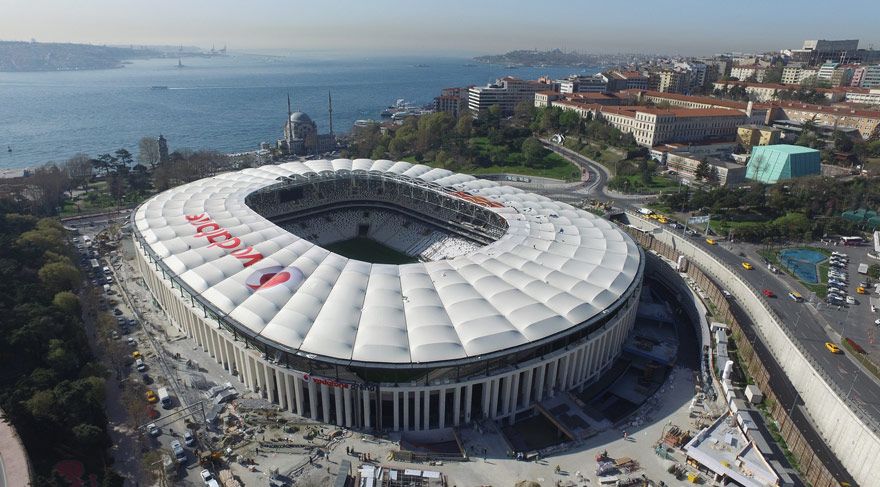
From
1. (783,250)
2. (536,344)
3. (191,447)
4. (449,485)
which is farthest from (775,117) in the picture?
(191,447)

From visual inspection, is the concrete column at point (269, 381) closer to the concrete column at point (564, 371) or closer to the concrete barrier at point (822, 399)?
the concrete column at point (564, 371)

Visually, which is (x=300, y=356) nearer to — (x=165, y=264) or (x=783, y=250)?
(x=165, y=264)

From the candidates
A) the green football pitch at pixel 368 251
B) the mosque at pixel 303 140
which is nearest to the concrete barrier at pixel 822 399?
the green football pitch at pixel 368 251

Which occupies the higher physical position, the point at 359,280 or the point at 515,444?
the point at 359,280

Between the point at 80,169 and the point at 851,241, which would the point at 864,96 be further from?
the point at 80,169

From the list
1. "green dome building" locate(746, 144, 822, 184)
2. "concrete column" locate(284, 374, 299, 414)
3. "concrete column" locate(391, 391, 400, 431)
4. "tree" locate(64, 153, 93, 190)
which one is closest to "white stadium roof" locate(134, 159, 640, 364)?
Answer: "concrete column" locate(284, 374, 299, 414)

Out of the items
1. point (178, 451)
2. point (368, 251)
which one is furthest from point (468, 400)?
point (368, 251)

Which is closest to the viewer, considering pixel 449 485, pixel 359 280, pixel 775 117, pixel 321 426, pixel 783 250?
pixel 449 485
